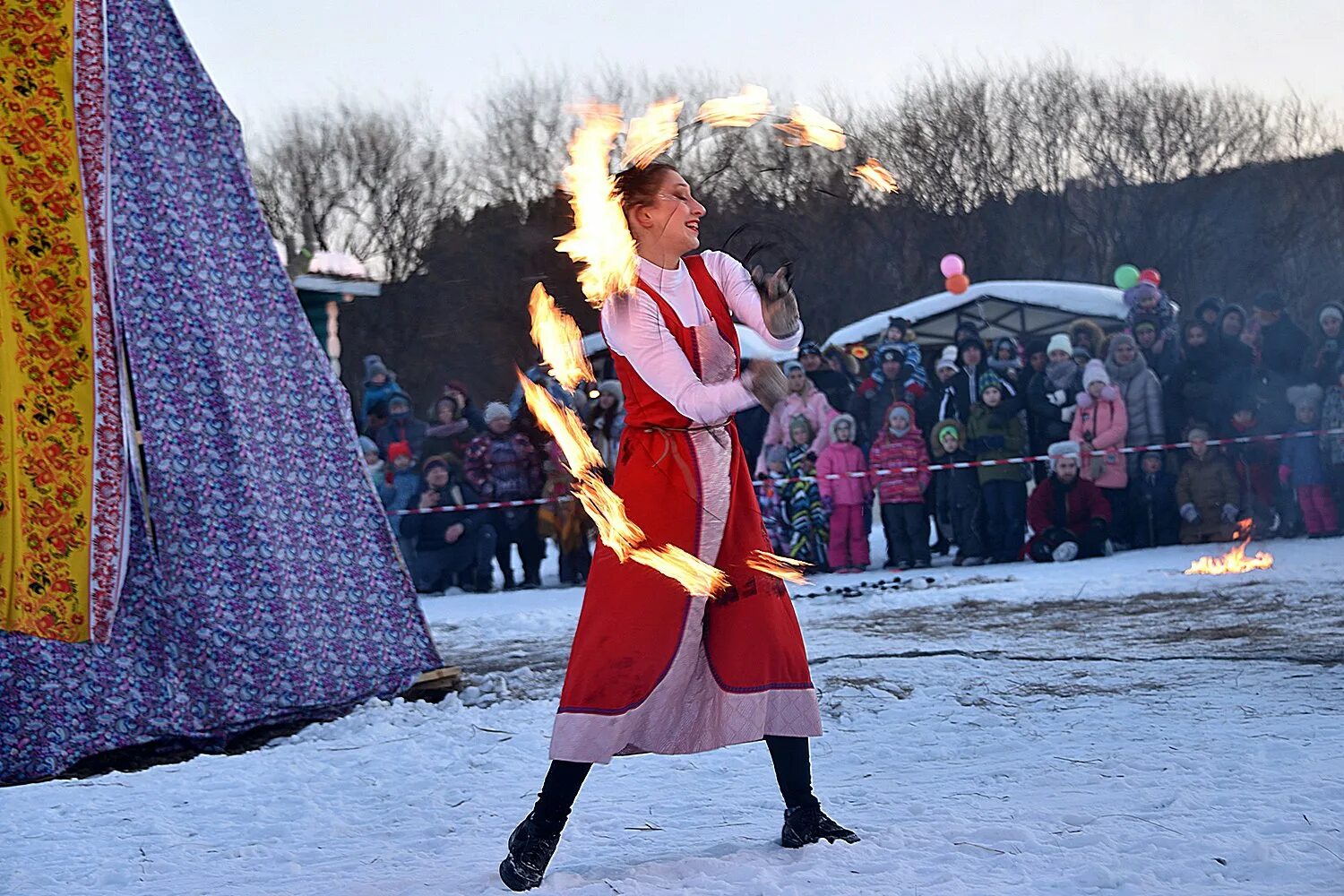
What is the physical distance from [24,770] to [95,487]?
3.45ft

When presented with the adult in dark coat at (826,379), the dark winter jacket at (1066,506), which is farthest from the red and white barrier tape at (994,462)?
the adult in dark coat at (826,379)

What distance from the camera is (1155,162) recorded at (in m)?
26.0

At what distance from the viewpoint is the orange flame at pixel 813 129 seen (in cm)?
384

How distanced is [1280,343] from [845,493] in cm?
332

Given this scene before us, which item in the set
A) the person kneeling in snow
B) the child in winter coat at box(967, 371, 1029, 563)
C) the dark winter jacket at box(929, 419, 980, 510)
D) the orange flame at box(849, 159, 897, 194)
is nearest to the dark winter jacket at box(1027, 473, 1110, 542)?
the person kneeling in snow

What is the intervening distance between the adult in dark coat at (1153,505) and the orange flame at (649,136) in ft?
26.1

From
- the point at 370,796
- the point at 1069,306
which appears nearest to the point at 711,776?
the point at 370,796

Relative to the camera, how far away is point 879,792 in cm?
429

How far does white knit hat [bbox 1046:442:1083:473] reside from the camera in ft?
35.2

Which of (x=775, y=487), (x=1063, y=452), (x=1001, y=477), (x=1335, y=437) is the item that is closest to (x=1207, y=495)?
(x=1335, y=437)

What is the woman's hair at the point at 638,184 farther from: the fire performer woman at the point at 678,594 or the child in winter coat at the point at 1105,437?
the child in winter coat at the point at 1105,437

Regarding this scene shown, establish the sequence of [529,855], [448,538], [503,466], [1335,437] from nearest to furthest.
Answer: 1. [529,855]
2. [1335,437]
3. [503,466]
4. [448,538]

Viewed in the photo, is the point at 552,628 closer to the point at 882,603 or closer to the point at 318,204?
the point at 882,603

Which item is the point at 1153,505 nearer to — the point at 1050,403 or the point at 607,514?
the point at 1050,403
